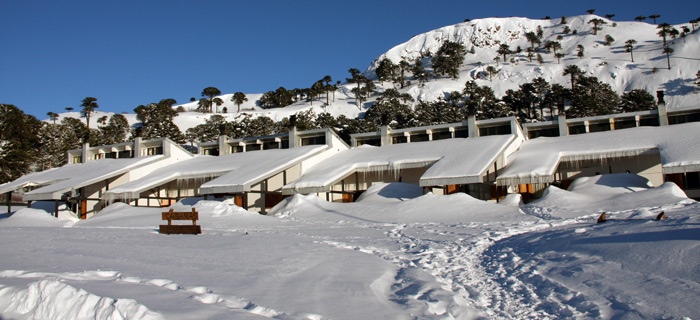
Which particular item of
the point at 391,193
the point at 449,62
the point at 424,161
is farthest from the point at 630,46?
the point at 391,193

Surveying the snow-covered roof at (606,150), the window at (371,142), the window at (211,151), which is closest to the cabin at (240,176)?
the window at (371,142)

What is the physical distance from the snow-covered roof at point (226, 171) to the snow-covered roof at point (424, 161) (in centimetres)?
137

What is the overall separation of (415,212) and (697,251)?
Result: 42.6 ft

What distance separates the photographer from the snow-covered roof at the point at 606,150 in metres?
21.3

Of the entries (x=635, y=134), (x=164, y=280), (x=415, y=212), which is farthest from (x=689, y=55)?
(x=164, y=280)

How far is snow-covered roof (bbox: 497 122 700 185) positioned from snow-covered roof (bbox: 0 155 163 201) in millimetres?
21781

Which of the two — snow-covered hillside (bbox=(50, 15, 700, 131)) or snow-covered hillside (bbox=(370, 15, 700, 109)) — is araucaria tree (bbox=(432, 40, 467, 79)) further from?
snow-covered hillside (bbox=(370, 15, 700, 109))

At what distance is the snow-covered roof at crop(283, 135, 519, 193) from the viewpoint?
73.3 feet

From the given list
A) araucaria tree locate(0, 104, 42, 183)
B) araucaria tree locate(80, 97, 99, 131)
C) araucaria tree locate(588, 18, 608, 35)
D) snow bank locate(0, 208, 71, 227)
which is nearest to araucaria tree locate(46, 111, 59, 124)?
araucaria tree locate(80, 97, 99, 131)

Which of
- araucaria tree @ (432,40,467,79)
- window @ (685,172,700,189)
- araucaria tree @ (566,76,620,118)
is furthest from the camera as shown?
araucaria tree @ (432,40,467,79)

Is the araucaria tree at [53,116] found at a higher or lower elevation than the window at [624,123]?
higher

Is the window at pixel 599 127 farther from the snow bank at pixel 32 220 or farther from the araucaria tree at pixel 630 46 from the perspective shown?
the araucaria tree at pixel 630 46

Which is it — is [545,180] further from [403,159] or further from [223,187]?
[223,187]

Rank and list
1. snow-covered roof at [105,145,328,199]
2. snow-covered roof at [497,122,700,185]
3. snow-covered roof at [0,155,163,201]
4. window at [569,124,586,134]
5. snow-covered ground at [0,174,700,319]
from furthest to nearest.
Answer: window at [569,124,586,134], snow-covered roof at [0,155,163,201], snow-covered roof at [105,145,328,199], snow-covered roof at [497,122,700,185], snow-covered ground at [0,174,700,319]
